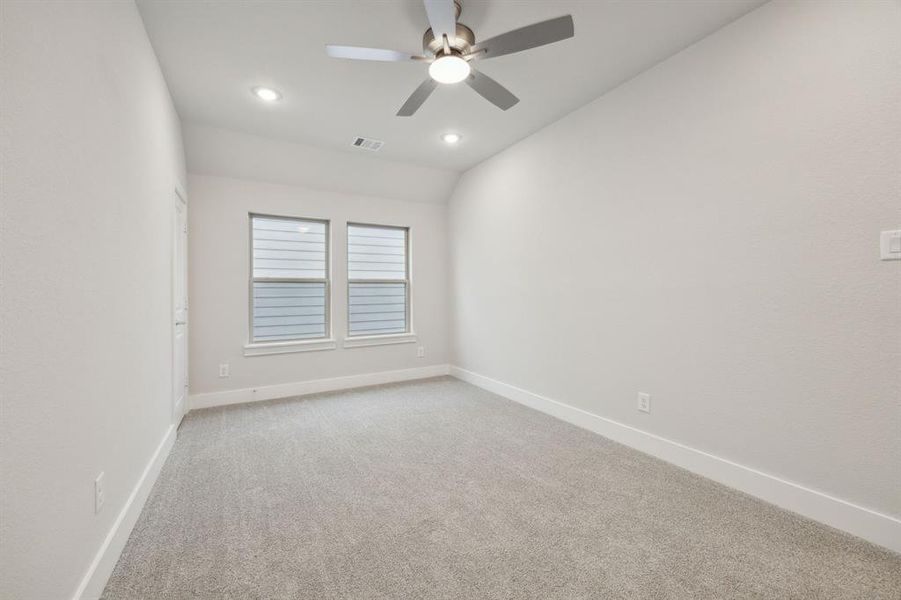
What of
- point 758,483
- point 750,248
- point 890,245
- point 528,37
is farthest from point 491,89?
point 758,483

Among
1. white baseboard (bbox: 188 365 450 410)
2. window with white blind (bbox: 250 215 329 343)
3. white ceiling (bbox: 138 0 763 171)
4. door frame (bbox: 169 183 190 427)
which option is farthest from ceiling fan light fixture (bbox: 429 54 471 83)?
white baseboard (bbox: 188 365 450 410)

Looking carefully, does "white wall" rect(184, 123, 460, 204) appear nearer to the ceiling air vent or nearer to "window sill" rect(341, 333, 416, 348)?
the ceiling air vent

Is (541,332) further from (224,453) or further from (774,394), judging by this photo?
(224,453)

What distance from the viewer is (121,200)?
177cm

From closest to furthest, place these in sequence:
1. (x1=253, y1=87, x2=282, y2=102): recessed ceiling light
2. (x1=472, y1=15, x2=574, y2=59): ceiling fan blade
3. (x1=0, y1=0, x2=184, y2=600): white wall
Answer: (x1=0, y1=0, x2=184, y2=600): white wall < (x1=472, y1=15, x2=574, y2=59): ceiling fan blade < (x1=253, y1=87, x2=282, y2=102): recessed ceiling light

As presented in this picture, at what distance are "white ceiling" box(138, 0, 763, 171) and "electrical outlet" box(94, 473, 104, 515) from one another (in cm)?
232

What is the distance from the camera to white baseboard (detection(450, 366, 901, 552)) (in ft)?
5.48

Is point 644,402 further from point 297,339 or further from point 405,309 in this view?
point 297,339

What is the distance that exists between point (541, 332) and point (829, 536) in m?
2.17

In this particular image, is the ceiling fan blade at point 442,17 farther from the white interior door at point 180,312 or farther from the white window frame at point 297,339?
the white window frame at point 297,339

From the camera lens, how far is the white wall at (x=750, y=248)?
169 cm

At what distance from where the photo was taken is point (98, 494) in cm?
146

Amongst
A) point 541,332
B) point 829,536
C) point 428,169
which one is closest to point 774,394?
point 829,536

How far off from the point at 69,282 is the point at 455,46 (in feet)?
6.68
